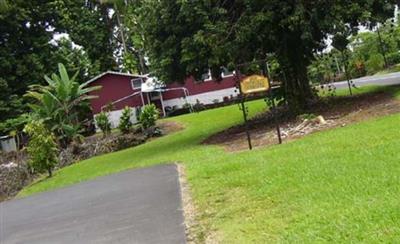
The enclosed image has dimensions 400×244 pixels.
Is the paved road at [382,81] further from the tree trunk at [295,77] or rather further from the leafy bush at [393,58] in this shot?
the leafy bush at [393,58]

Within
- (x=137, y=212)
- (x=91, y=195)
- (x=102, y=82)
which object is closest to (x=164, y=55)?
(x=91, y=195)

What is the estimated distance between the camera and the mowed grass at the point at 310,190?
5.46 metres

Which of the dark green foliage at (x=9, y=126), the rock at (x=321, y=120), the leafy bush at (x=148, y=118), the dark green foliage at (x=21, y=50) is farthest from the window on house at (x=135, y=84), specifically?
the rock at (x=321, y=120)

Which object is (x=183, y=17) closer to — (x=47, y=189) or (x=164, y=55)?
(x=164, y=55)

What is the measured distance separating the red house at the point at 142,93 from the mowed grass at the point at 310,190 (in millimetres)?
31042

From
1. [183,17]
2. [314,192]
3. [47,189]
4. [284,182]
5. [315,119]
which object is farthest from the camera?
[183,17]

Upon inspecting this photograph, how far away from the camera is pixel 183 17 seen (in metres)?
17.7

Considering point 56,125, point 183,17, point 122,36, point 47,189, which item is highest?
point 122,36

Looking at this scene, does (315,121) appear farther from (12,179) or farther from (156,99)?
(156,99)

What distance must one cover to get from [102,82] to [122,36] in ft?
22.2

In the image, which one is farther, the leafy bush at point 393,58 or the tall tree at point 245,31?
the leafy bush at point 393,58

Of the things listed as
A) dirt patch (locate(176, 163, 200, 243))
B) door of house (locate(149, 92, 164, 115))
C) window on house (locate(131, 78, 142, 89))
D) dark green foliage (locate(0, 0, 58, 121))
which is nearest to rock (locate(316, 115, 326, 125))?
dirt patch (locate(176, 163, 200, 243))

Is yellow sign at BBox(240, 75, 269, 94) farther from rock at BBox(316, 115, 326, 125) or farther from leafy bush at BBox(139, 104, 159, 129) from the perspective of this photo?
leafy bush at BBox(139, 104, 159, 129)

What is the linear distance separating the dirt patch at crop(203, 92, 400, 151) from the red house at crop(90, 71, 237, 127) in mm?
23446
